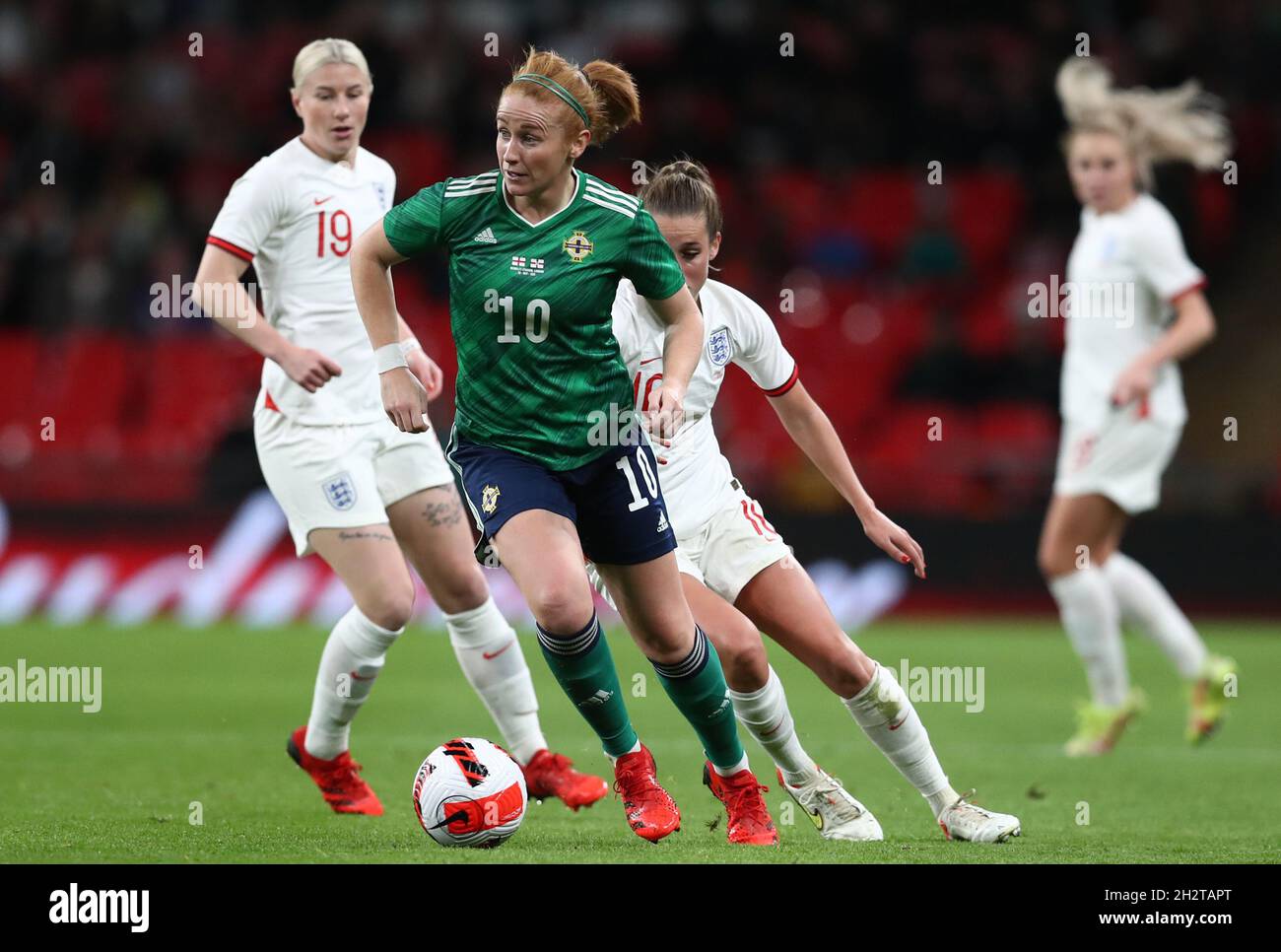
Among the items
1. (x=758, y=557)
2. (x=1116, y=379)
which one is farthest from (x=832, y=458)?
(x=1116, y=379)

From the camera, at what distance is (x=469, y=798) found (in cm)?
522

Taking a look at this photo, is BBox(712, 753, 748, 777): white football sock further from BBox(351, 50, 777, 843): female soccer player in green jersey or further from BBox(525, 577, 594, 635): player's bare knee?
BBox(525, 577, 594, 635): player's bare knee

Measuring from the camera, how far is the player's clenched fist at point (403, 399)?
5098 mm

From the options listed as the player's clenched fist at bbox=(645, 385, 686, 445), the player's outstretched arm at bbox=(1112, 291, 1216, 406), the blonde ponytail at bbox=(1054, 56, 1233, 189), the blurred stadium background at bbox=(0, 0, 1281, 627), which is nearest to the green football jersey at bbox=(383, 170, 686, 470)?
the player's clenched fist at bbox=(645, 385, 686, 445)

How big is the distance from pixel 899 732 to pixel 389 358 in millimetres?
1905

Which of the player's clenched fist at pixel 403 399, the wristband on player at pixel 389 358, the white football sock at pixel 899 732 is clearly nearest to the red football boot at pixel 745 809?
the white football sock at pixel 899 732

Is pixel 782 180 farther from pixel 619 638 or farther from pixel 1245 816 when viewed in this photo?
pixel 1245 816

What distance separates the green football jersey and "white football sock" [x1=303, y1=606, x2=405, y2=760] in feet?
4.37

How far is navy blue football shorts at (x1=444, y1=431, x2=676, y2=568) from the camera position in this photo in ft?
16.9

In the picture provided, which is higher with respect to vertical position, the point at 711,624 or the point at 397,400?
the point at 397,400

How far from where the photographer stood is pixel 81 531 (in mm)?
14016

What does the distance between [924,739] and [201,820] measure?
2306 mm

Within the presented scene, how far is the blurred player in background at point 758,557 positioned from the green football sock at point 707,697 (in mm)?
142

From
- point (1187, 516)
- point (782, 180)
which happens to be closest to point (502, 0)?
point (782, 180)
